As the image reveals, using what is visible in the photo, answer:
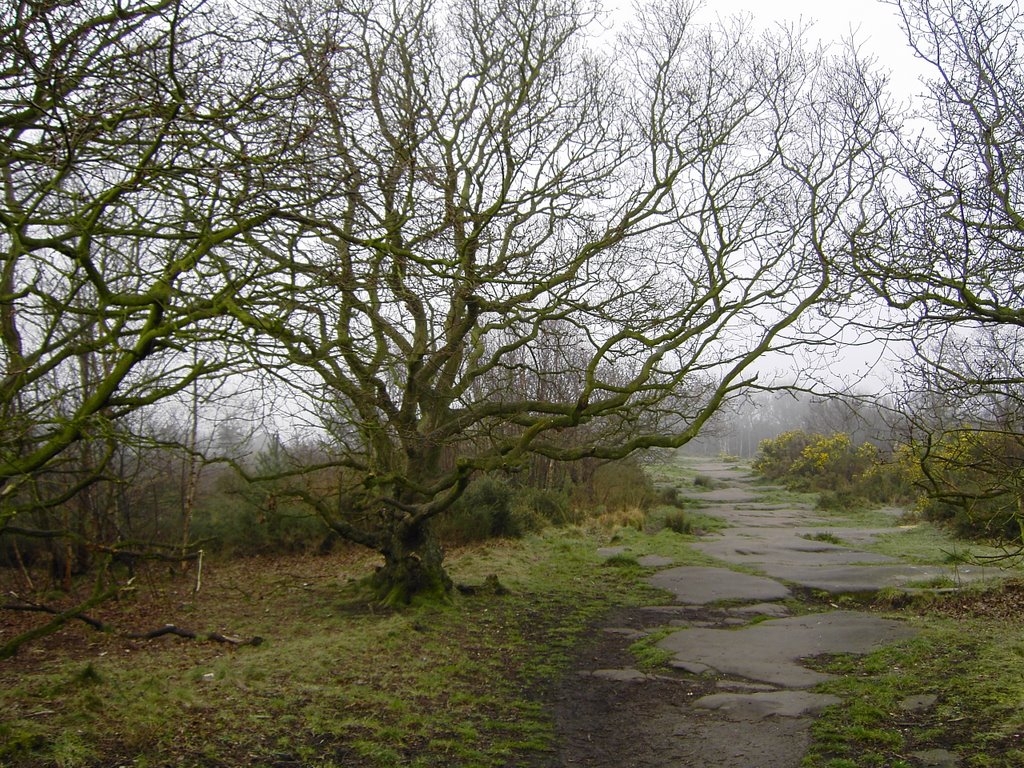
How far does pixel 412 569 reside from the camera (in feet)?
35.2

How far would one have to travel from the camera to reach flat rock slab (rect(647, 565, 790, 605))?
11.8 metres

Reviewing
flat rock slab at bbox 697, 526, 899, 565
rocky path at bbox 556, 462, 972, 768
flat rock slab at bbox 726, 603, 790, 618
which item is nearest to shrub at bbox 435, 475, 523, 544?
rocky path at bbox 556, 462, 972, 768

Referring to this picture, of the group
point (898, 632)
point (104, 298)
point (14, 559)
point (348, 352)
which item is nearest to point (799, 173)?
point (898, 632)

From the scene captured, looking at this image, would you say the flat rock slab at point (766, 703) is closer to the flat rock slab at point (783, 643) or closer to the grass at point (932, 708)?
the grass at point (932, 708)

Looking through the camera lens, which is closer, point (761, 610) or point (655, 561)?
point (761, 610)

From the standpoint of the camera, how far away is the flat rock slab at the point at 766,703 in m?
6.30

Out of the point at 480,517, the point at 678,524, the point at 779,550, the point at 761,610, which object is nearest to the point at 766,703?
the point at 761,610

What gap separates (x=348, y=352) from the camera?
727 cm

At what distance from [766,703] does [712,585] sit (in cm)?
637

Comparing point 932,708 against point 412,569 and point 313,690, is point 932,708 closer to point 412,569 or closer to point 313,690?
point 313,690

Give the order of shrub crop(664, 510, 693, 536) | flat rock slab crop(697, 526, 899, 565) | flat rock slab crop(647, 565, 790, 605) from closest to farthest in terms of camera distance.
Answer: flat rock slab crop(647, 565, 790, 605), flat rock slab crop(697, 526, 899, 565), shrub crop(664, 510, 693, 536)

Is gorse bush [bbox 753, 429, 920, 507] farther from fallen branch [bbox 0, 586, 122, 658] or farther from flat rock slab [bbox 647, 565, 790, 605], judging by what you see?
fallen branch [bbox 0, 586, 122, 658]

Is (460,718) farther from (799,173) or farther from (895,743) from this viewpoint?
(799,173)

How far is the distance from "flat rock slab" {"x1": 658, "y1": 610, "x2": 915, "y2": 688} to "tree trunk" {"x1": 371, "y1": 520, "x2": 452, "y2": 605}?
340 centimetres
